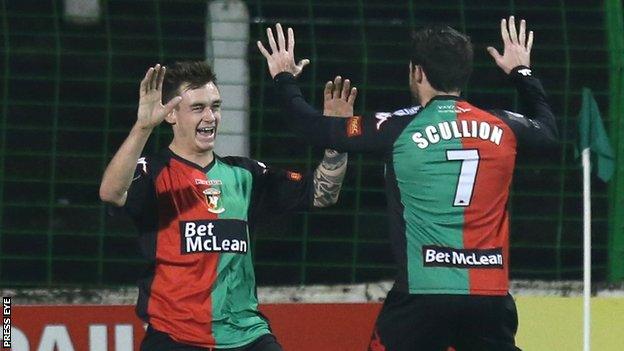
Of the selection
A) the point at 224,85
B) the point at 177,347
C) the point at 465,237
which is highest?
the point at 224,85

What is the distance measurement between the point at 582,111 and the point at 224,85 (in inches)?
69.1

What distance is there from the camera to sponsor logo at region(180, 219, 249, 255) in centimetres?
652

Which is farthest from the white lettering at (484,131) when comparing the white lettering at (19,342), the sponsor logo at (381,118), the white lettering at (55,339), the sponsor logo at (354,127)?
the white lettering at (19,342)

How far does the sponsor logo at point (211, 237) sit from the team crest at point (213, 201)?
5 centimetres

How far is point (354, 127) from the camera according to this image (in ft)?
20.7

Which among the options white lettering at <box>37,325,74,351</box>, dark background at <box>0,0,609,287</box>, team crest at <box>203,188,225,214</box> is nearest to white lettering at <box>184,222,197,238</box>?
team crest at <box>203,188,225,214</box>

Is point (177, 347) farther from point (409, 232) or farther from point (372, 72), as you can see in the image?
point (372, 72)

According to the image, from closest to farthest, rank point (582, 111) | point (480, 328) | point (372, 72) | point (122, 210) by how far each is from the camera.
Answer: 1. point (480, 328)
2. point (122, 210)
3. point (582, 111)
4. point (372, 72)

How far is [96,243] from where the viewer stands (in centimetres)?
828

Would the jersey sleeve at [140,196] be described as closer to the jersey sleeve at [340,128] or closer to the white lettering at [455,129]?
the jersey sleeve at [340,128]

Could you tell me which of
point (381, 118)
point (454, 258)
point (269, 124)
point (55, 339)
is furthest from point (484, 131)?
point (55, 339)

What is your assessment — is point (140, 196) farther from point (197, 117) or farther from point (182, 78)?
point (182, 78)

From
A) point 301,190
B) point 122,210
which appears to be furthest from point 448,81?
point 122,210

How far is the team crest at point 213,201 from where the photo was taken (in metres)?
6.62
